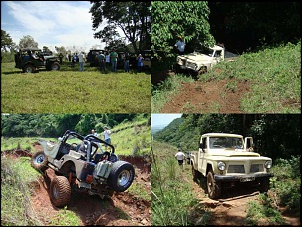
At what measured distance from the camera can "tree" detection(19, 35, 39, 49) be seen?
7469 mm

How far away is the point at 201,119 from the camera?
711 cm

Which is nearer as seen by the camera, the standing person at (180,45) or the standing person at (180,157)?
the standing person at (180,157)

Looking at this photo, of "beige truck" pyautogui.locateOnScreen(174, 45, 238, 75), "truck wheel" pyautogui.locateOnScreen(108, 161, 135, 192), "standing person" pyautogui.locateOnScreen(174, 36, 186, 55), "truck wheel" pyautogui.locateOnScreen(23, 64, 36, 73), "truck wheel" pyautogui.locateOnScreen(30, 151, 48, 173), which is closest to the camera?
"truck wheel" pyautogui.locateOnScreen(108, 161, 135, 192)

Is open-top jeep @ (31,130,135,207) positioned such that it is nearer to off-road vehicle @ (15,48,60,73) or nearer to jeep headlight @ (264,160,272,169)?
jeep headlight @ (264,160,272,169)

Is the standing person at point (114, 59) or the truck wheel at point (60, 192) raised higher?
the standing person at point (114, 59)

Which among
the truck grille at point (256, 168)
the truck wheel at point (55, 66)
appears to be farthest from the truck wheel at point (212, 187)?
the truck wheel at point (55, 66)

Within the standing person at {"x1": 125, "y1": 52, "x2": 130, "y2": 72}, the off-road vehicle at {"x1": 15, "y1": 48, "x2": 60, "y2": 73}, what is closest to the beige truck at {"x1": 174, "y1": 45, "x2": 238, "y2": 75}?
the standing person at {"x1": 125, "y1": 52, "x2": 130, "y2": 72}

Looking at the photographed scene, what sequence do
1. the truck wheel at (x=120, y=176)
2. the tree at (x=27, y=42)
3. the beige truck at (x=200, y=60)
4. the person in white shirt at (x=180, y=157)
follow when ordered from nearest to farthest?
the truck wheel at (x=120, y=176), the person in white shirt at (x=180, y=157), the tree at (x=27, y=42), the beige truck at (x=200, y=60)

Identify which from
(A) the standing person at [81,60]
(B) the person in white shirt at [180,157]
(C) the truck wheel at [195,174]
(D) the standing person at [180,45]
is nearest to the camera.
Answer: (C) the truck wheel at [195,174]

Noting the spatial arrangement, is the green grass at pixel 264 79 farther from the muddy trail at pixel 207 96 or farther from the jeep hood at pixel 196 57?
the jeep hood at pixel 196 57

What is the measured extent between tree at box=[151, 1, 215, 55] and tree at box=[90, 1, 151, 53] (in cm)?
39

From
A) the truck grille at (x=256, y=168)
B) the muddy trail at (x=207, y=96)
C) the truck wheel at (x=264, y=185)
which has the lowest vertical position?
the truck wheel at (x=264, y=185)

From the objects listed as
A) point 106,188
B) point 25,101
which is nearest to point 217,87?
point 106,188

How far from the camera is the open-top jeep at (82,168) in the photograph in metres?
5.56
